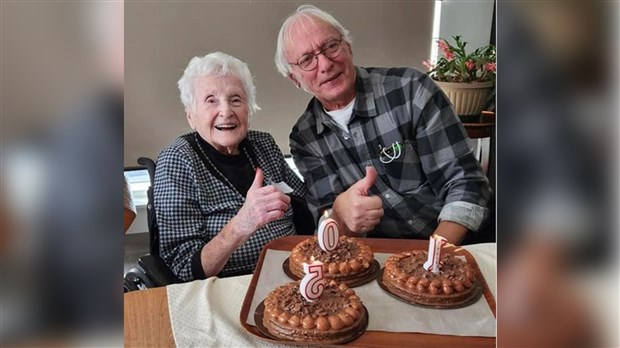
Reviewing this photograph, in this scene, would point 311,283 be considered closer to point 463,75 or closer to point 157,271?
point 157,271

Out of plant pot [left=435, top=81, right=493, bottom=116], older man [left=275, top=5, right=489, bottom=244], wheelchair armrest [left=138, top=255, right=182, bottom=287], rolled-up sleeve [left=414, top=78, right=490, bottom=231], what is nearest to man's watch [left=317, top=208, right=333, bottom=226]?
older man [left=275, top=5, right=489, bottom=244]

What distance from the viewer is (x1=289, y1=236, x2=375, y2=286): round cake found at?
129 centimetres

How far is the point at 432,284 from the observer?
119 cm

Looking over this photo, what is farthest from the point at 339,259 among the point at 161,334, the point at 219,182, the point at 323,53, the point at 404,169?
the point at 323,53

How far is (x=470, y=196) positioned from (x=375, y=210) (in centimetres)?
36

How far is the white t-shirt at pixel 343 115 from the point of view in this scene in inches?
80.4

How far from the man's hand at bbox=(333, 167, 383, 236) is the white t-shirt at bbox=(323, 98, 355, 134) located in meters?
0.33

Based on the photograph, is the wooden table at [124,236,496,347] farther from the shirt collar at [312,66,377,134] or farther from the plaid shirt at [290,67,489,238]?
the shirt collar at [312,66,377,134]

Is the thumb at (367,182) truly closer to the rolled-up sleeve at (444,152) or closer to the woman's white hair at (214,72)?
the rolled-up sleeve at (444,152)

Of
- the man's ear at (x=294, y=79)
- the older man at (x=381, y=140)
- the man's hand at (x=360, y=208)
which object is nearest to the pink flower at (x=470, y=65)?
the older man at (x=381, y=140)

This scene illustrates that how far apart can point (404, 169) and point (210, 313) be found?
107cm
